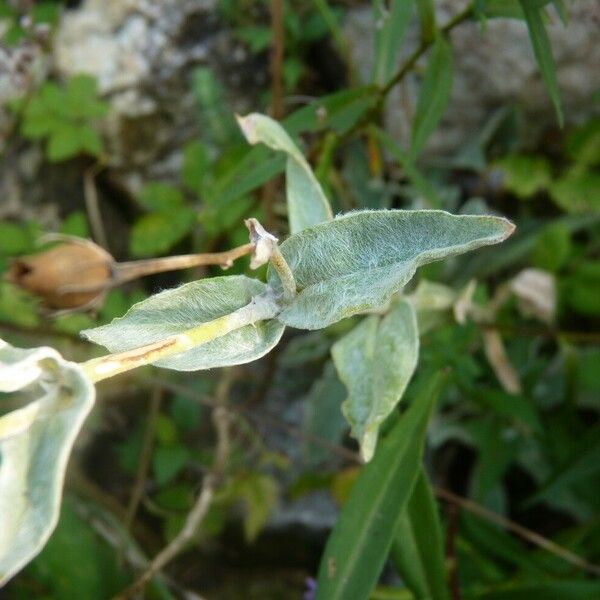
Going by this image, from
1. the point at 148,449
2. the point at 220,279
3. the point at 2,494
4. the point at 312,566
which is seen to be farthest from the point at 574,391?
the point at 2,494

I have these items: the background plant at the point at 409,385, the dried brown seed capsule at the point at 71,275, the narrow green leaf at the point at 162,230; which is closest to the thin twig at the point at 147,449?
the background plant at the point at 409,385

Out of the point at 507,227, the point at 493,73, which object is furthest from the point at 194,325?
the point at 493,73

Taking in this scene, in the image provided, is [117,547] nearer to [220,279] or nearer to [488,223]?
[220,279]

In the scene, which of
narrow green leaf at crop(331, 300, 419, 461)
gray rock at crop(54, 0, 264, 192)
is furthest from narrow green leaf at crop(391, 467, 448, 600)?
gray rock at crop(54, 0, 264, 192)

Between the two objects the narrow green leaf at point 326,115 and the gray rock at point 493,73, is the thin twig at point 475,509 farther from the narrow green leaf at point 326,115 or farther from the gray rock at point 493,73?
the gray rock at point 493,73

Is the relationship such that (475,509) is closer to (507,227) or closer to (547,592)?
(547,592)
